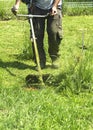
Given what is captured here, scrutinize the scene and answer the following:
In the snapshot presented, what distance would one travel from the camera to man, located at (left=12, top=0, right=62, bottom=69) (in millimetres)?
6809

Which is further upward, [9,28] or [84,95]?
[84,95]

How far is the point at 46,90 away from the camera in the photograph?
5.84m

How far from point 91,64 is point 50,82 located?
618 millimetres

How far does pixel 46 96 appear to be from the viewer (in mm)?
5684

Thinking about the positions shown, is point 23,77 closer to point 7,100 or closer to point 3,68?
point 3,68

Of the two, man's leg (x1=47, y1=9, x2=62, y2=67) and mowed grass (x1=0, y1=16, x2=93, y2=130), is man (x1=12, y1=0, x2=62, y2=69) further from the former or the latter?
mowed grass (x1=0, y1=16, x2=93, y2=130)

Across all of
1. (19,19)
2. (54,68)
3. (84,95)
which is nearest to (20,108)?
(84,95)

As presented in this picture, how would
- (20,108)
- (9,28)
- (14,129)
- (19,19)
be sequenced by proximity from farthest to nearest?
(19,19) → (9,28) → (20,108) → (14,129)

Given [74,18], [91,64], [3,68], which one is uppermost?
[91,64]

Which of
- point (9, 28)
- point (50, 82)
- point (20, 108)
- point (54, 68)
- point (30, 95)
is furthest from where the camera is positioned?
point (9, 28)

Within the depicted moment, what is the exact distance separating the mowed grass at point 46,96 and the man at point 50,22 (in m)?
0.33

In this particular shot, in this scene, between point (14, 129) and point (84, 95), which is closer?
point (14, 129)

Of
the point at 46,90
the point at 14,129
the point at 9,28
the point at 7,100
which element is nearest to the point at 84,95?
the point at 46,90

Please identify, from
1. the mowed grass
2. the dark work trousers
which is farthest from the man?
the mowed grass
